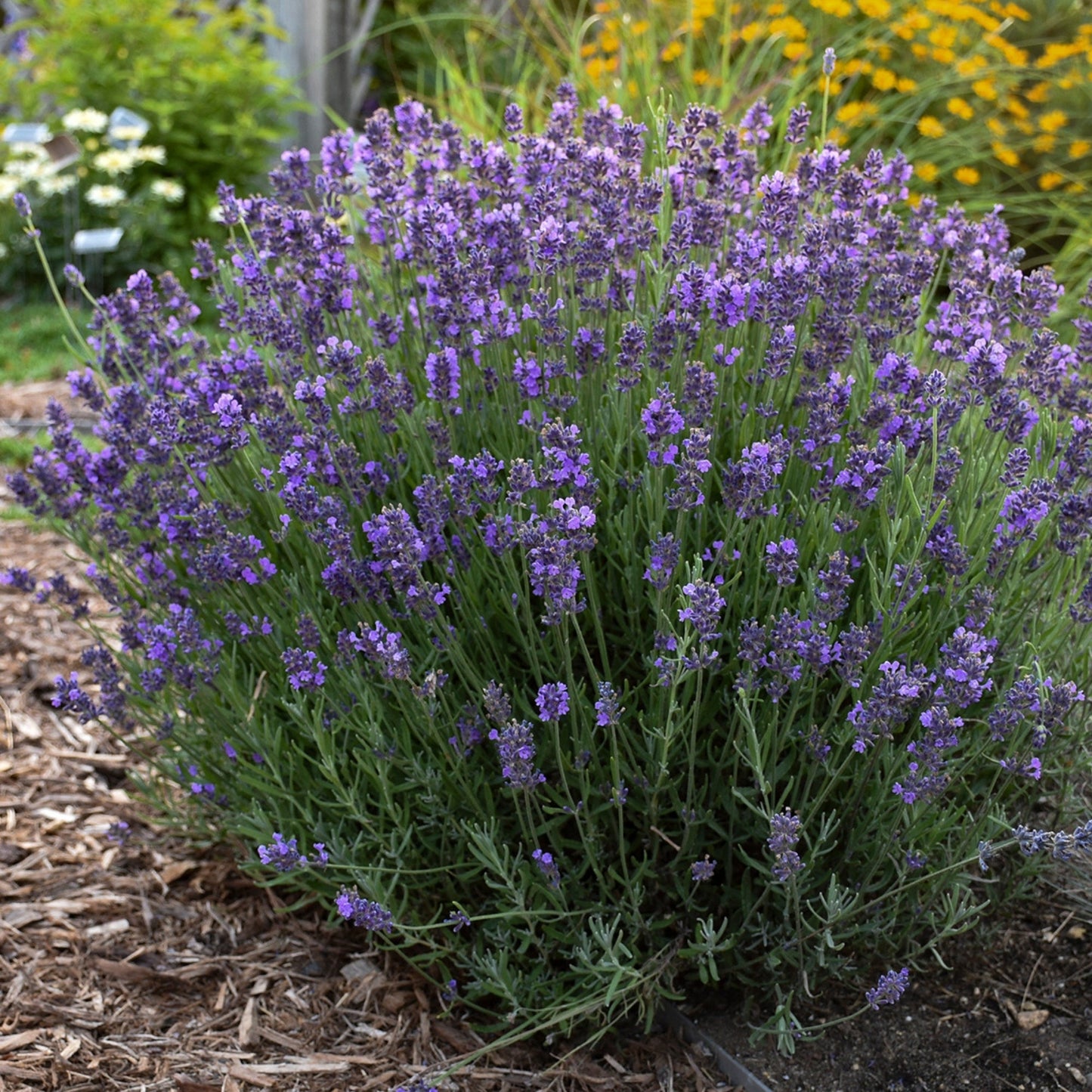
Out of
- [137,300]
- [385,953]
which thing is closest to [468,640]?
[385,953]

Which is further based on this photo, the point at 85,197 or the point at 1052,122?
the point at 85,197

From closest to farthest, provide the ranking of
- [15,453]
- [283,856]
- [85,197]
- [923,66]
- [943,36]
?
[283,856], [15,453], [943,36], [923,66], [85,197]

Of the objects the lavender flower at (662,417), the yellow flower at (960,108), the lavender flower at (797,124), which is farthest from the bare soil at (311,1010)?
the yellow flower at (960,108)

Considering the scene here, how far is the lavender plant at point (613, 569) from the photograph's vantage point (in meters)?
1.87

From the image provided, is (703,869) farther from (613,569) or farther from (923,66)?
(923,66)

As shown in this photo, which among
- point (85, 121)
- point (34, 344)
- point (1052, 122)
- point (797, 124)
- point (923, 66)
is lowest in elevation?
point (34, 344)

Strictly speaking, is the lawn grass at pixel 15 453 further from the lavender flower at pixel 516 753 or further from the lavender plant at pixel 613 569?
the lavender flower at pixel 516 753

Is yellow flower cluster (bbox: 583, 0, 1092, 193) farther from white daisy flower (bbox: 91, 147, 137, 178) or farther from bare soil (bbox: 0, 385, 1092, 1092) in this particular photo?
bare soil (bbox: 0, 385, 1092, 1092)

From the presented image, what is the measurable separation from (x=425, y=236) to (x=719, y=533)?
0.79 m

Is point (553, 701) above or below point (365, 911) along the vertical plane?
above

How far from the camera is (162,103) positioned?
24.1 feet

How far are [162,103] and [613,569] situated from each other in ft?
20.9

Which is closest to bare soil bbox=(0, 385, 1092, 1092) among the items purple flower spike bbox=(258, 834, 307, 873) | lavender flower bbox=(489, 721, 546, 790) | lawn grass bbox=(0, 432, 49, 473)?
purple flower spike bbox=(258, 834, 307, 873)

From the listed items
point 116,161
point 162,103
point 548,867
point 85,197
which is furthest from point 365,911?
point 85,197
